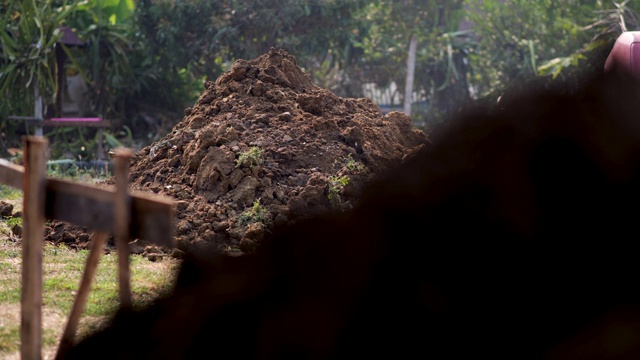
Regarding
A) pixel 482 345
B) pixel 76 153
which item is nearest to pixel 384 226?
pixel 482 345

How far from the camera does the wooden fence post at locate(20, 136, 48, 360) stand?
306cm

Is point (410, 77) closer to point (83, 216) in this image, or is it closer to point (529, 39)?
point (529, 39)

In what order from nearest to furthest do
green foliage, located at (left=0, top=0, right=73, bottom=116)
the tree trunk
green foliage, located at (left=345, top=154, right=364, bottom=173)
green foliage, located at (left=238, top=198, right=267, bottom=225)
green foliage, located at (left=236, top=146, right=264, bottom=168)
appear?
green foliage, located at (left=238, top=198, right=267, bottom=225), green foliage, located at (left=236, top=146, right=264, bottom=168), green foliage, located at (left=345, top=154, right=364, bottom=173), green foliage, located at (left=0, top=0, right=73, bottom=116), the tree trunk

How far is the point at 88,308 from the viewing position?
14.6 feet

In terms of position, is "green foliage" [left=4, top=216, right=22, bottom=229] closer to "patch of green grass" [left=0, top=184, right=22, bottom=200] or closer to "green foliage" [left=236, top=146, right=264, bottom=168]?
"patch of green grass" [left=0, top=184, right=22, bottom=200]

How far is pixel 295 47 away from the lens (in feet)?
45.1

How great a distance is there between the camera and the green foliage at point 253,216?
5887 mm

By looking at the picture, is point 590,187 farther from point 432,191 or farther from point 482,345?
point 482,345

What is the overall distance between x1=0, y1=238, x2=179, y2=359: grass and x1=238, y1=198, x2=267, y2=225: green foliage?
58 centimetres

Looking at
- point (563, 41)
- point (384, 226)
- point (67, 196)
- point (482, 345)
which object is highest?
point (563, 41)

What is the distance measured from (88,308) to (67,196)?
1.55 meters

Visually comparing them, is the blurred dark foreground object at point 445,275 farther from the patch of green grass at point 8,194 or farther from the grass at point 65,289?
the patch of green grass at point 8,194

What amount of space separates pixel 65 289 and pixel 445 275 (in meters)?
2.21

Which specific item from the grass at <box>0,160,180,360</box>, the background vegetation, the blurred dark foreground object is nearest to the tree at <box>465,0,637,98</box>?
the background vegetation
